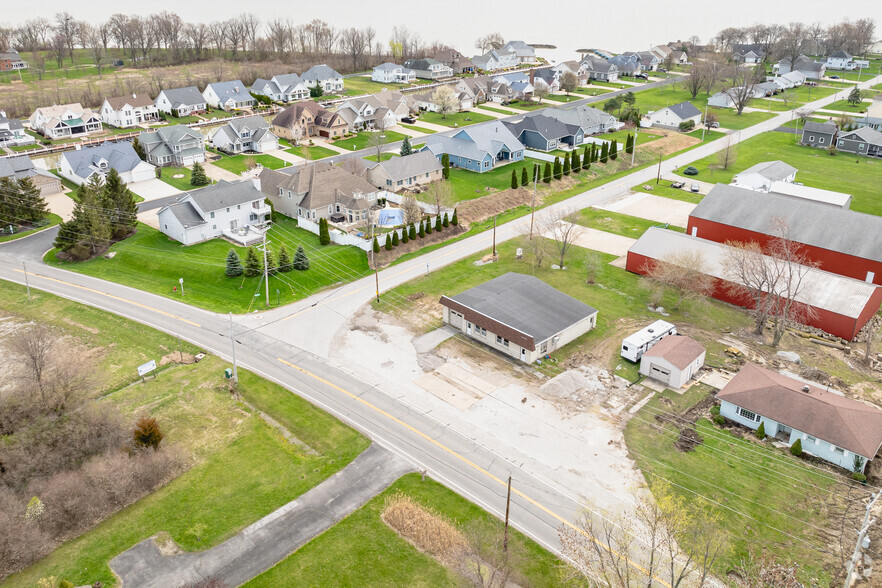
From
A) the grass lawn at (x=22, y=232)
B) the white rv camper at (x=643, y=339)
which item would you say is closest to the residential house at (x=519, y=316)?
the white rv camper at (x=643, y=339)

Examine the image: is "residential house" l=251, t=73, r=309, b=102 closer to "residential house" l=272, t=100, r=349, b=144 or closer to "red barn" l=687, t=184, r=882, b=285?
"residential house" l=272, t=100, r=349, b=144

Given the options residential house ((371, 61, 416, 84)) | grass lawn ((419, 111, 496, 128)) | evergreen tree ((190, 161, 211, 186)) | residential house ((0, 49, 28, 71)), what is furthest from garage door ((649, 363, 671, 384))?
residential house ((0, 49, 28, 71))

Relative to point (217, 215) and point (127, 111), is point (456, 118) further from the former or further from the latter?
point (217, 215)

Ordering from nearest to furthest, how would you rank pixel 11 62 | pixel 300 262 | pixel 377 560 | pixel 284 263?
1. pixel 377 560
2. pixel 284 263
3. pixel 300 262
4. pixel 11 62

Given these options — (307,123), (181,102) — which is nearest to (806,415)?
(307,123)

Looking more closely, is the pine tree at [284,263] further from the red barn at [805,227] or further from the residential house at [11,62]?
the residential house at [11,62]

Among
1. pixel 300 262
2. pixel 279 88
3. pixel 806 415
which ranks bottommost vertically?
pixel 806 415

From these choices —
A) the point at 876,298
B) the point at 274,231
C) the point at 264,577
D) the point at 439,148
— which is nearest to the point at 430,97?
the point at 439,148
